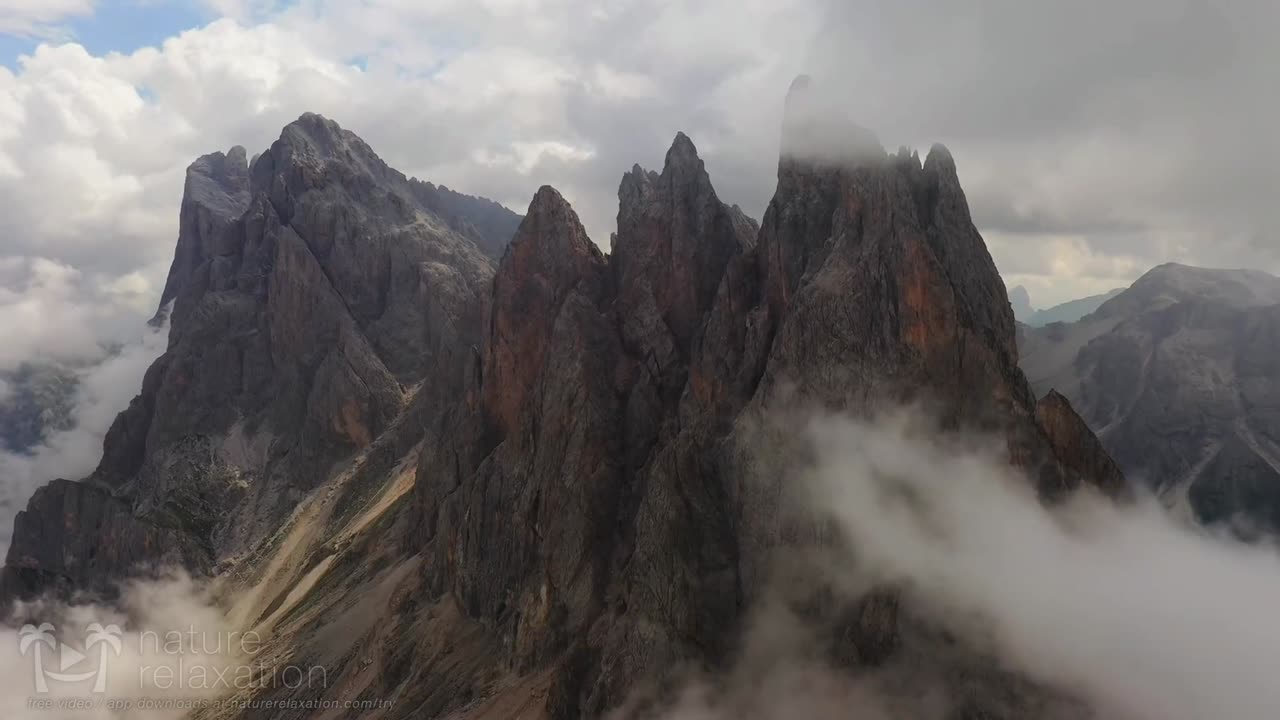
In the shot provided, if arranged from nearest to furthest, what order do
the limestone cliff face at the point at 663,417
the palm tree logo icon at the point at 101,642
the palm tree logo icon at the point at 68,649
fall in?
1. the limestone cliff face at the point at 663,417
2. the palm tree logo icon at the point at 101,642
3. the palm tree logo icon at the point at 68,649

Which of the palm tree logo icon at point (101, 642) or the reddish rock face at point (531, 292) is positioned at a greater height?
the reddish rock face at point (531, 292)

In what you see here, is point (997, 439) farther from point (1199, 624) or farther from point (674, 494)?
point (674, 494)

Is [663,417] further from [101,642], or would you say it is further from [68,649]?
[68,649]

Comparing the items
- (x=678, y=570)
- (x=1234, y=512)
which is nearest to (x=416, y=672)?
(x=678, y=570)

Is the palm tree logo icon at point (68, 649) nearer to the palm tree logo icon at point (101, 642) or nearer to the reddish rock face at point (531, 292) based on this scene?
the palm tree logo icon at point (101, 642)

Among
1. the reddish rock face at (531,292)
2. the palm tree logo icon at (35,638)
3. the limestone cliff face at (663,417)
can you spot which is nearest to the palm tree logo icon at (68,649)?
the palm tree logo icon at (35,638)

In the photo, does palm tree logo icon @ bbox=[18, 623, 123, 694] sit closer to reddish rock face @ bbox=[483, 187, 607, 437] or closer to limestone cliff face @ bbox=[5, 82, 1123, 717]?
limestone cliff face @ bbox=[5, 82, 1123, 717]

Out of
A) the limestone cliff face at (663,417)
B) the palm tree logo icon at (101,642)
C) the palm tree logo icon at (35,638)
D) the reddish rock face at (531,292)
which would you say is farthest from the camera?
the palm tree logo icon at (35,638)

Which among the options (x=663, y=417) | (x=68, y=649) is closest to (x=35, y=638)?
(x=68, y=649)

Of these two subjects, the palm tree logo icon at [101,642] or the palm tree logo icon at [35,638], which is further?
the palm tree logo icon at [35,638]
